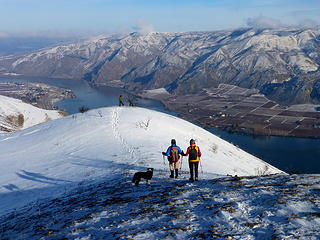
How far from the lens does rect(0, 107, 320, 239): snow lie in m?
6.38

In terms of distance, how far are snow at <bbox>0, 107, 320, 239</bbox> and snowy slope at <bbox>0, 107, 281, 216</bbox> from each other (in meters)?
0.09

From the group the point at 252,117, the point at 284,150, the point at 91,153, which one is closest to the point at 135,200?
the point at 91,153

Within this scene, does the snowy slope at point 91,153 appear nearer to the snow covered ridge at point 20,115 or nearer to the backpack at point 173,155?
the backpack at point 173,155

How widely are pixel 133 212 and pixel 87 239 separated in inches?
67.7

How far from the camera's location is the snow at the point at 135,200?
251 inches

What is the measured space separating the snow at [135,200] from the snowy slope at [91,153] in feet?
0.31

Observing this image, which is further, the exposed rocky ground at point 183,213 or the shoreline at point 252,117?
the shoreline at point 252,117

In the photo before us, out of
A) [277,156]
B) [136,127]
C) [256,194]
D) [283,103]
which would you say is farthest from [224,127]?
[256,194]

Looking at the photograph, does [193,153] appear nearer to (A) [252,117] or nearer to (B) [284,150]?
(B) [284,150]

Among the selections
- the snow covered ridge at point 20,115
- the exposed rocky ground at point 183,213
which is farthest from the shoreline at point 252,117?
the exposed rocky ground at point 183,213

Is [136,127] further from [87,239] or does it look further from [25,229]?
[87,239]

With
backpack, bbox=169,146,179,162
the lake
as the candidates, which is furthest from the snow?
the lake

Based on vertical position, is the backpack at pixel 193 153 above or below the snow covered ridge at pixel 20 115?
above

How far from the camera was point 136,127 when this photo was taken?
26.1 m
